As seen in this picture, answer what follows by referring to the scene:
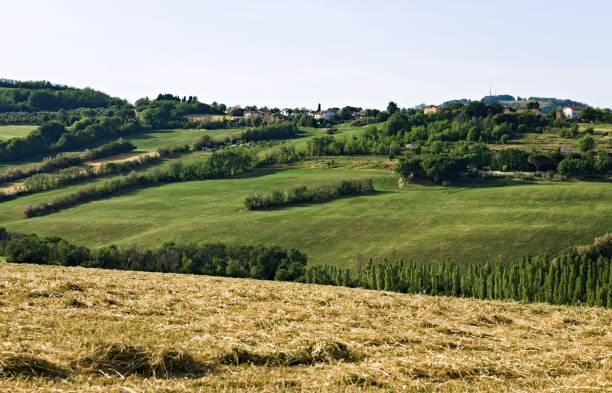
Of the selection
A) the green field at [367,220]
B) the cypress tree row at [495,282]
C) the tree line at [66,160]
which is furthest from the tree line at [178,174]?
the cypress tree row at [495,282]

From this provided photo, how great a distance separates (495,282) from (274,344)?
51.1m

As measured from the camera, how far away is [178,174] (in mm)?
157250

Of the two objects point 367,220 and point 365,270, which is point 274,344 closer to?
point 365,270

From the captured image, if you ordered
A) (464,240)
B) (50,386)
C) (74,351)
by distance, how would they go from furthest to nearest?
1. (464,240)
2. (74,351)
3. (50,386)

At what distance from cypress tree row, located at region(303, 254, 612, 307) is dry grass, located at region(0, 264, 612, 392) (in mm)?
36049

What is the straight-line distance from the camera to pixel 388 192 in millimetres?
131875

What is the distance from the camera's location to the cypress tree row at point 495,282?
60906 mm

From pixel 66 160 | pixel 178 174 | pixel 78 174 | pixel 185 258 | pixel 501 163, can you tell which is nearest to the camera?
pixel 185 258

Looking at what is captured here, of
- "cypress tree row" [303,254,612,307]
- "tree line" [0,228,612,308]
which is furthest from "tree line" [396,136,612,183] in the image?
"cypress tree row" [303,254,612,307]

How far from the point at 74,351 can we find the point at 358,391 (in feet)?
20.4

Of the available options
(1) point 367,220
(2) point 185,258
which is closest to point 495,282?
(2) point 185,258

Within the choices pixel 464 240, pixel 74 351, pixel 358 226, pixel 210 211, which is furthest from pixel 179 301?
pixel 210 211

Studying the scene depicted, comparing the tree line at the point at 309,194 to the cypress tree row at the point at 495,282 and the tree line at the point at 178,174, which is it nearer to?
the tree line at the point at 178,174

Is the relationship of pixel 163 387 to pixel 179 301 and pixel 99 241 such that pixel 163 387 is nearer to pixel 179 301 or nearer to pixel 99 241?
pixel 179 301
